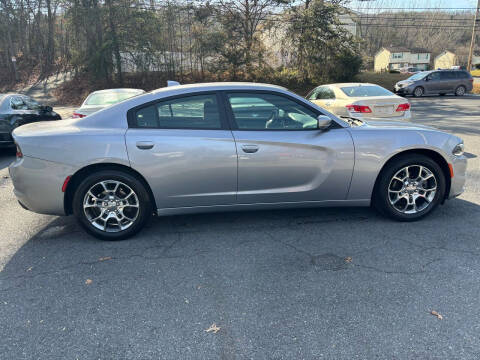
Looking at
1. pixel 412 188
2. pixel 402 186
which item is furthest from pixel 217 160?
pixel 412 188

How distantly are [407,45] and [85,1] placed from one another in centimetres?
8360

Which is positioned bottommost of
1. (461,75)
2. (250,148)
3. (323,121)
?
(250,148)

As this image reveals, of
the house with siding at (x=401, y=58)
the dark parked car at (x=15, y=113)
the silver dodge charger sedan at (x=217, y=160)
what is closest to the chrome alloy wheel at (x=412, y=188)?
the silver dodge charger sedan at (x=217, y=160)

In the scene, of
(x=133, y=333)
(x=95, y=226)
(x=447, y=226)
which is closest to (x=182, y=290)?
(x=133, y=333)

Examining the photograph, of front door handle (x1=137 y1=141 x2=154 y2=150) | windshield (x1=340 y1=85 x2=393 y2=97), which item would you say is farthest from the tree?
front door handle (x1=137 y1=141 x2=154 y2=150)

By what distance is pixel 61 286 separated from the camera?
3.03m

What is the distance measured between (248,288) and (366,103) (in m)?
6.60

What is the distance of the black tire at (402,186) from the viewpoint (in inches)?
159

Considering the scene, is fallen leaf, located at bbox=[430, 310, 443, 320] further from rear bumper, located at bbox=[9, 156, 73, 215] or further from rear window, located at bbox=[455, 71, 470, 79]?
rear window, located at bbox=[455, 71, 470, 79]

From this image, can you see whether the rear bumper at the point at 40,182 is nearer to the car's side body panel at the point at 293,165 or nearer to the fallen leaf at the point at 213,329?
the car's side body panel at the point at 293,165

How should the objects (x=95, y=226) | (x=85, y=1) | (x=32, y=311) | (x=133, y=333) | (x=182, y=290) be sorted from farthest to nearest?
(x=85, y=1) < (x=95, y=226) < (x=182, y=290) < (x=32, y=311) < (x=133, y=333)

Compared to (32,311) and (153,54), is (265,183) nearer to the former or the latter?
(32,311)

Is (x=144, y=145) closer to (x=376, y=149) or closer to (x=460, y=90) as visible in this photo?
(x=376, y=149)

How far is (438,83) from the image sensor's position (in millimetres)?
22609
